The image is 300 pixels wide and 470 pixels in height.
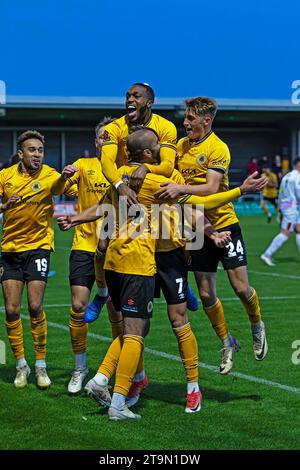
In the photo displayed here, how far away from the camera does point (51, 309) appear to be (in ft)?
47.1

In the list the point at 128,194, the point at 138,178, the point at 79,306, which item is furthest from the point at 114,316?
the point at 138,178

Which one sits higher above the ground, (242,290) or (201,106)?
(201,106)

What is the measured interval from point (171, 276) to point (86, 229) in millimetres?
1586

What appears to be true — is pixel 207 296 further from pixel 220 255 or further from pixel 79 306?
pixel 79 306

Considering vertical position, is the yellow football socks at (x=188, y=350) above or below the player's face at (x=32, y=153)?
below

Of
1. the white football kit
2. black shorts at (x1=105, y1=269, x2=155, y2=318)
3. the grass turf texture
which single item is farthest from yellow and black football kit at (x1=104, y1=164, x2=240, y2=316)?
the white football kit

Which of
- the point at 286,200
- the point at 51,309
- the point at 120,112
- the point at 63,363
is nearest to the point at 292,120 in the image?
the point at 120,112

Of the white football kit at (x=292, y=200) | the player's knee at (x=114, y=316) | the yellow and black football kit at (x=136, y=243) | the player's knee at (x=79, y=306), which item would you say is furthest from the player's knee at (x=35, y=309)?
the white football kit at (x=292, y=200)

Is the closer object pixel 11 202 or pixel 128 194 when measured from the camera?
pixel 128 194

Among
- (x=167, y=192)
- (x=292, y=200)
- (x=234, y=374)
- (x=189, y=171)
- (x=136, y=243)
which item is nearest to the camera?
(x=167, y=192)

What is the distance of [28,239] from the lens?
9172 millimetres

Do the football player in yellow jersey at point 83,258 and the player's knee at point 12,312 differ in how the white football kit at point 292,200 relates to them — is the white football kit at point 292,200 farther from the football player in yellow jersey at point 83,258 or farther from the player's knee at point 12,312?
the player's knee at point 12,312

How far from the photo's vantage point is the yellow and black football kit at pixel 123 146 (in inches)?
303

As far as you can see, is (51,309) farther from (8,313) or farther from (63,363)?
(8,313)
